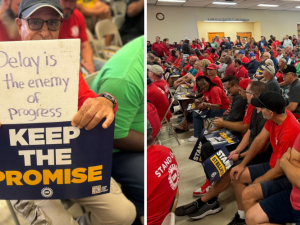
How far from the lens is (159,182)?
3.50ft

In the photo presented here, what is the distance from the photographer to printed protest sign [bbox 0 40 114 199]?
2.01 feet

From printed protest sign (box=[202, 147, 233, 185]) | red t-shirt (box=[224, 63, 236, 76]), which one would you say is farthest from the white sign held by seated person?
red t-shirt (box=[224, 63, 236, 76])

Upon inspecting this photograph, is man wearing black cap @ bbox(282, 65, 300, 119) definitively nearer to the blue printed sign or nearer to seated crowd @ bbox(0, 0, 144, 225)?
seated crowd @ bbox(0, 0, 144, 225)

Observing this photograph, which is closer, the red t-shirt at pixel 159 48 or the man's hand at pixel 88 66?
the man's hand at pixel 88 66

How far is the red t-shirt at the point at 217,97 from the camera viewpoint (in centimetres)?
279

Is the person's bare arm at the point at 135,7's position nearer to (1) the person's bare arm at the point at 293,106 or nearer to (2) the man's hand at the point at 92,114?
(2) the man's hand at the point at 92,114

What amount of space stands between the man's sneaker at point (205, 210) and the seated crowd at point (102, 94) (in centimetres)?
104

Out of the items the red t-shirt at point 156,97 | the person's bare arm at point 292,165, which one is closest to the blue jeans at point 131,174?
the person's bare arm at point 292,165

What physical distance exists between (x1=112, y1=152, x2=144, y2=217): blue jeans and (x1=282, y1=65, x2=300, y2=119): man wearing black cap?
6.97 ft

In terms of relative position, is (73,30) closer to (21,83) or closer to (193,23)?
(21,83)

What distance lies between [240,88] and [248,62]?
13.6ft

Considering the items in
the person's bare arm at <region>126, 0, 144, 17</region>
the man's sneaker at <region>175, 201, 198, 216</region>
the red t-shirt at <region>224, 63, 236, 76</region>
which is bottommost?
the man's sneaker at <region>175, 201, 198, 216</region>

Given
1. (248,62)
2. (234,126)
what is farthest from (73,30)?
(248,62)

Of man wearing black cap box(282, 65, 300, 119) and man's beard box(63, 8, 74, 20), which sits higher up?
man's beard box(63, 8, 74, 20)
